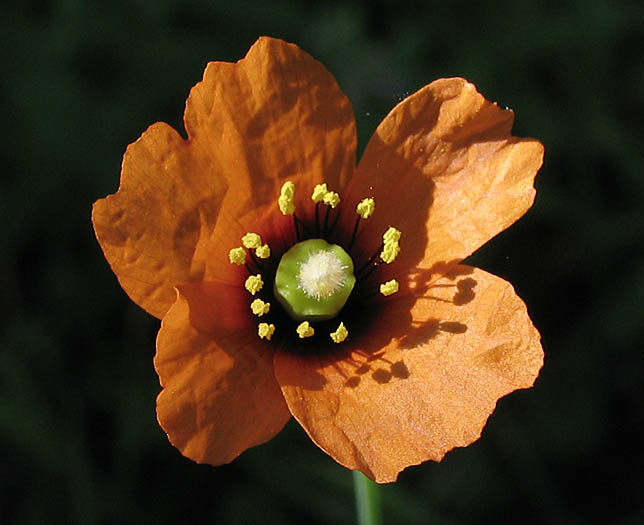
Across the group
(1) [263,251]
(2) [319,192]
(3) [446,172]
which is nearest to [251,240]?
(1) [263,251]

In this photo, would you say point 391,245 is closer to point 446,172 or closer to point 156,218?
point 446,172

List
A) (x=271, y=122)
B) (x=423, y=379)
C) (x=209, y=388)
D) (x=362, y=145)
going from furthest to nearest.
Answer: (x=362, y=145) < (x=271, y=122) < (x=423, y=379) < (x=209, y=388)

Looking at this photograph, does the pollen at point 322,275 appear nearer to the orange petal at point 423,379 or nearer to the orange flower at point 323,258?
the orange flower at point 323,258

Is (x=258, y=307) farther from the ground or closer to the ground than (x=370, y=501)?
farther from the ground

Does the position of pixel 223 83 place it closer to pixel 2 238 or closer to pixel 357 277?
pixel 357 277

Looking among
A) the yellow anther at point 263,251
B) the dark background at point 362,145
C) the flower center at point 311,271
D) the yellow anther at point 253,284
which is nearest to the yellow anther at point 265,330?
the flower center at point 311,271
